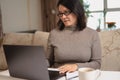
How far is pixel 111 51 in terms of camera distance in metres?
2.09

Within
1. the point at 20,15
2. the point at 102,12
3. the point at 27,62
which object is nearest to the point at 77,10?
the point at 27,62

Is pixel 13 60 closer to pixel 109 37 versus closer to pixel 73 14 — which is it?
pixel 73 14

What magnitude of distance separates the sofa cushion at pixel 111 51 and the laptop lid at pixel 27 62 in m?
1.13

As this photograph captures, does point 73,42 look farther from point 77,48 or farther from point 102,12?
point 102,12

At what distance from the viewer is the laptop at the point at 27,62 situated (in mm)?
1044

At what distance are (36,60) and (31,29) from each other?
4.15 meters

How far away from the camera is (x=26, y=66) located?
1.12m

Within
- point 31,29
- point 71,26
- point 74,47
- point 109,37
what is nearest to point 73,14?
point 71,26

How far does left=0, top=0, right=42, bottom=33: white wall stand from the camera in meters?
4.43

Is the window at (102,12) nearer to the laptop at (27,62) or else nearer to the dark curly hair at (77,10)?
the dark curly hair at (77,10)

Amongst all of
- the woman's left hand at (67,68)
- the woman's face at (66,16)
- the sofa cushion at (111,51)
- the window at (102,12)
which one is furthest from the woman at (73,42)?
the window at (102,12)

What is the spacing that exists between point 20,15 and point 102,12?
2.13m

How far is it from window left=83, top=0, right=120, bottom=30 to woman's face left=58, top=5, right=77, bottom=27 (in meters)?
3.70

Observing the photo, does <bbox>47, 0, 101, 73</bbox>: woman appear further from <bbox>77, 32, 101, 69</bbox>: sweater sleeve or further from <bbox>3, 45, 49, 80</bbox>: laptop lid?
<bbox>3, 45, 49, 80</bbox>: laptop lid
